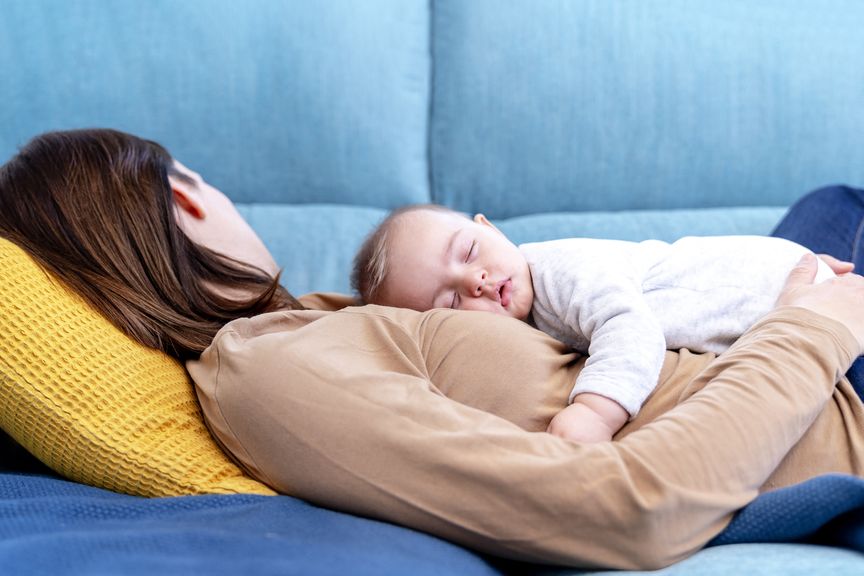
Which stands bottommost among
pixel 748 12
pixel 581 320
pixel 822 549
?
pixel 822 549

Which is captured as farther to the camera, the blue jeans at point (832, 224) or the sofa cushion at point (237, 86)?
the sofa cushion at point (237, 86)

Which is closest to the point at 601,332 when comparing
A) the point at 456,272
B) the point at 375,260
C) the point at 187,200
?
the point at 456,272

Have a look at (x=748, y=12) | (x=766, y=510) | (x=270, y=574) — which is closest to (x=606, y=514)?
(x=766, y=510)

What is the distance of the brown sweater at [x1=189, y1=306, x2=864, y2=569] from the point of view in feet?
2.64

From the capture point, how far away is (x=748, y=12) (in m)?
2.01

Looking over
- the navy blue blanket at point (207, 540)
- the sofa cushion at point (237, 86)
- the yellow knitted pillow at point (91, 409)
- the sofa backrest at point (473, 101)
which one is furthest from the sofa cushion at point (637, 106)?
the navy blue blanket at point (207, 540)

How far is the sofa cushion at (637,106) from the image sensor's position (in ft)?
6.36

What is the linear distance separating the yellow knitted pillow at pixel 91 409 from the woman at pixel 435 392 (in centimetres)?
4

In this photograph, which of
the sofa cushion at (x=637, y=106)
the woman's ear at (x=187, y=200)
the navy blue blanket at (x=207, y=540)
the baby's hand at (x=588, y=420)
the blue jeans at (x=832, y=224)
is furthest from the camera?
the sofa cushion at (x=637, y=106)

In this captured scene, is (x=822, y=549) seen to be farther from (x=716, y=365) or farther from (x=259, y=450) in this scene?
(x=259, y=450)

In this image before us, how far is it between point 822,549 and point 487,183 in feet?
4.09

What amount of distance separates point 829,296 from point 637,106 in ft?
3.26

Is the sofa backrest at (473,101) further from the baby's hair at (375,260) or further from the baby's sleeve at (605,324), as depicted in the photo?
the baby's sleeve at (605,324)

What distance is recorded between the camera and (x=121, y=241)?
3.68ft
